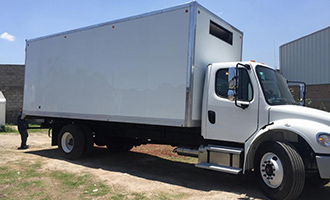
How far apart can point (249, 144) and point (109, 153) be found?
Result: 5.44m

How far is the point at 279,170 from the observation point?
4801mm

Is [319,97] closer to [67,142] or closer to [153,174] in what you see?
[153,174]

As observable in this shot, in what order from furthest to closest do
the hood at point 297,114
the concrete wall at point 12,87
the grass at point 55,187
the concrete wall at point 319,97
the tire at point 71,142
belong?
the concrete wall at point 12,87, the concrete wall at point 319,97, the tire at point 71,142, the grass at point 55,187, the hood at point 297,114

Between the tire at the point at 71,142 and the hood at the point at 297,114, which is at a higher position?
the hood at the point at 297,114

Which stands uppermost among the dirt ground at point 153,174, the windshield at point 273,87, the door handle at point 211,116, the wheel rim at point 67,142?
the windshield at point 273,87

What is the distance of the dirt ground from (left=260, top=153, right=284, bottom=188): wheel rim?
40 cm

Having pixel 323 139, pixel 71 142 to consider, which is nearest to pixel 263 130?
pixel 323 139

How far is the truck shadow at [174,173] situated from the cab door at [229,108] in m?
1.05

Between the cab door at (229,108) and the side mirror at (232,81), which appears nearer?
the side mirror at (232,81)

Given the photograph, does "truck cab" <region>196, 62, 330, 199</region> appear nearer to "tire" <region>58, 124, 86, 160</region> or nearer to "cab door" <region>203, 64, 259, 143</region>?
"cab door" <region>203, 64, 259, 143</region>

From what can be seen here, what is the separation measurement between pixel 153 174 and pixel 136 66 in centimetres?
268

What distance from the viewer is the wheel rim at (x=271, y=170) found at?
189 inches

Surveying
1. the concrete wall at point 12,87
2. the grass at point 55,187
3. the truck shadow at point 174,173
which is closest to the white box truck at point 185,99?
the truck shadow at point 174,173

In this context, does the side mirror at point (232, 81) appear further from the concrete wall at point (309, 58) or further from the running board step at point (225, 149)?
the concrete wall at point (309, 58)
